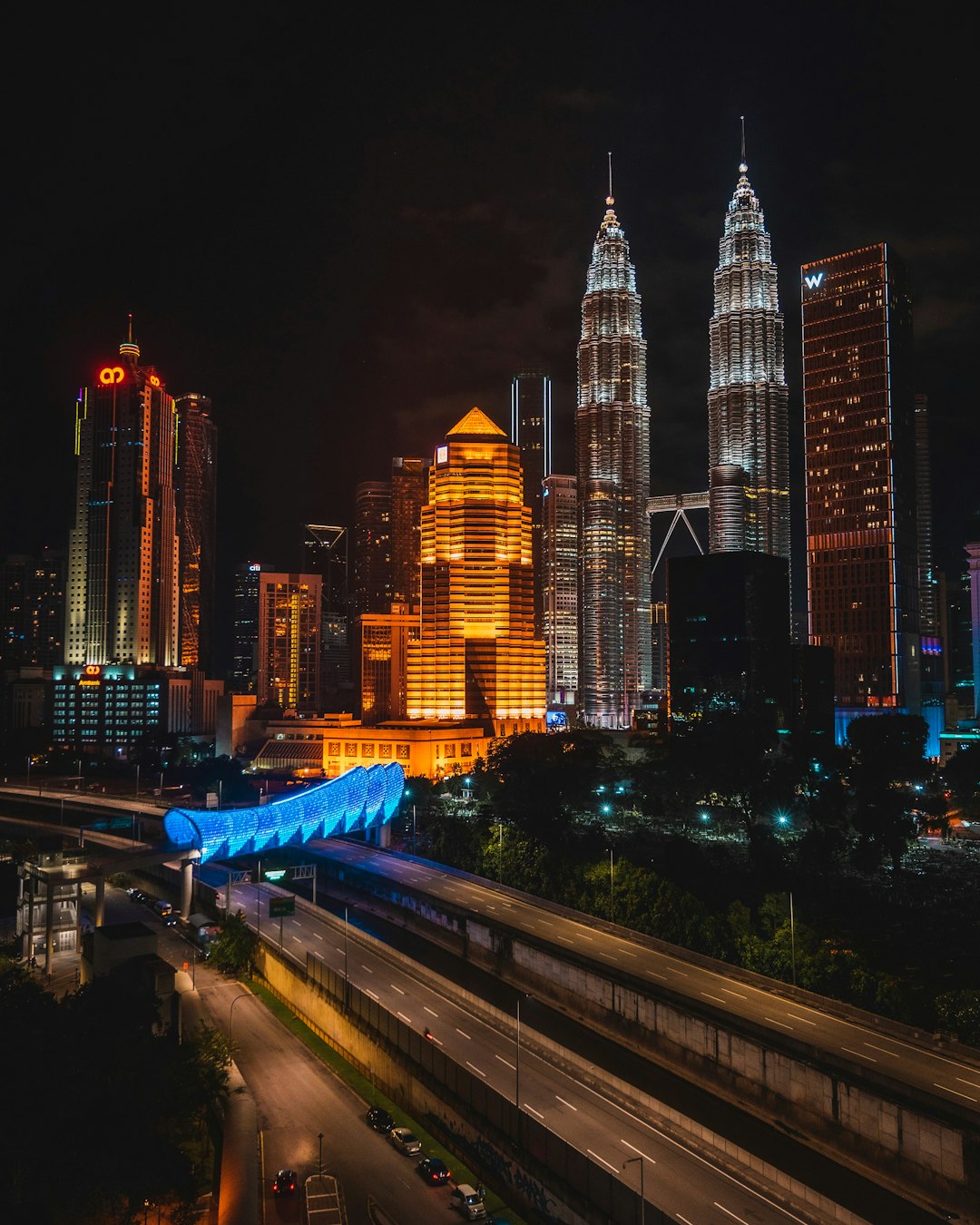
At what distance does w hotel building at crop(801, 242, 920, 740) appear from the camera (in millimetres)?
139875

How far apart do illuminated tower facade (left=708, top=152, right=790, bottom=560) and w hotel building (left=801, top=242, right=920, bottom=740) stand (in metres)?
38.1

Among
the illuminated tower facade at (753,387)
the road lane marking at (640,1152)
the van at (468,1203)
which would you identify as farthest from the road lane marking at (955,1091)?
the illuminated tower facade at (753,387)

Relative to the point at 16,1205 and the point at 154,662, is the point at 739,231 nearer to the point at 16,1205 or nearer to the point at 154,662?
the point at 154,662

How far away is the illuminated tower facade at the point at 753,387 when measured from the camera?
627ft

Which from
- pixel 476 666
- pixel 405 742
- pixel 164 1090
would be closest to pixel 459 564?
pixel 476 666

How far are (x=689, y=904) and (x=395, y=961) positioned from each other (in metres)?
16.5

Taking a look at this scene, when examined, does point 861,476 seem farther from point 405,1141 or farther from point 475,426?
point 405,1141

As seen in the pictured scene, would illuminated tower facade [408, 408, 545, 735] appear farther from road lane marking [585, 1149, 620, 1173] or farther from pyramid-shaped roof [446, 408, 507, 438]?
road lane marking [585, 1149, 620, 1173]

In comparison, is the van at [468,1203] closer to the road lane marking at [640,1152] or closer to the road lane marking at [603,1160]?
the road lane marking at [603,1160]

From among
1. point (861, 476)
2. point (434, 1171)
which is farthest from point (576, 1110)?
point (861, 476)

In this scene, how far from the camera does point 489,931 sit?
5572 centimetres

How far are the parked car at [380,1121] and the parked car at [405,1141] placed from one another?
30cm

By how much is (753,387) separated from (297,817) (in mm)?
148679

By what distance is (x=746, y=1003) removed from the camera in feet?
134
